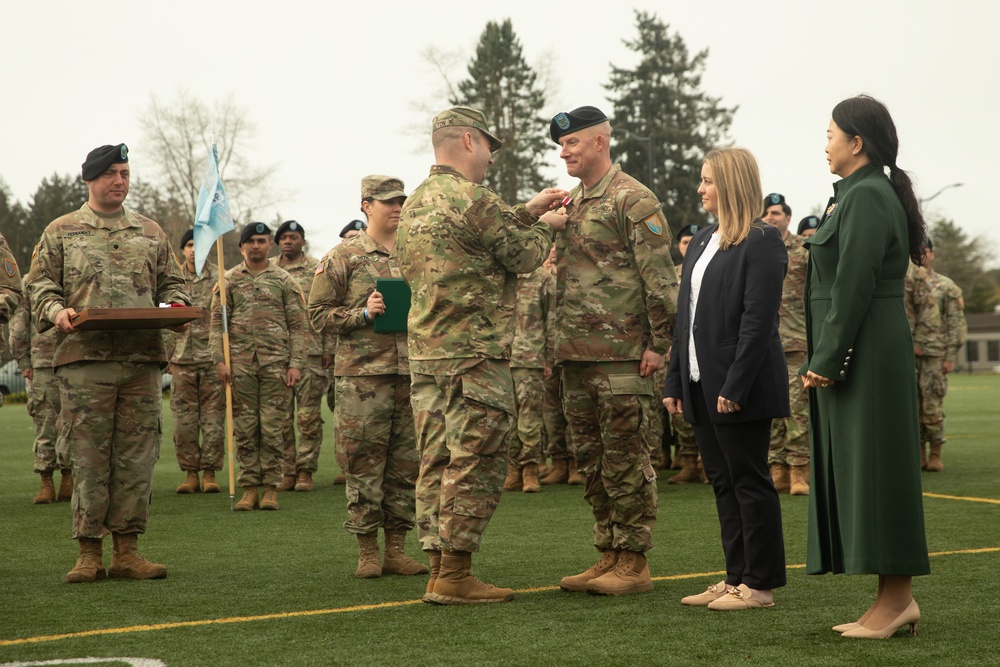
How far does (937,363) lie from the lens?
43.1ft

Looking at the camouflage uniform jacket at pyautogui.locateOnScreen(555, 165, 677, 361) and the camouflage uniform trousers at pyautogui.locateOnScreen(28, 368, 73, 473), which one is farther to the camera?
the camouflage uniform trousers at pyautogui.locateOnScreen(28, 368, 73, 473)

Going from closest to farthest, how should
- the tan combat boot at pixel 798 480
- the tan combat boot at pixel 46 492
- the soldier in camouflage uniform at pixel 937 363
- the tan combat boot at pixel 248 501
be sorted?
the tan combat boot at pixel 248 501 → the tan combat boot at pixel 798 480 → the tan combat boot at pixel 46 492 → the soldier in camouflage uniform at pixel 937 363

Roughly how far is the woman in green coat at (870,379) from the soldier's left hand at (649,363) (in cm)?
111

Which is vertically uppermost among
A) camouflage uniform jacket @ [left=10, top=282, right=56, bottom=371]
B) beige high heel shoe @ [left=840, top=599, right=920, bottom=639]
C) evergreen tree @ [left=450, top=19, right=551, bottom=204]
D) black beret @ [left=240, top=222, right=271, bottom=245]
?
evergreen tree @ [left=450, top=19, right=551, bottom=204]

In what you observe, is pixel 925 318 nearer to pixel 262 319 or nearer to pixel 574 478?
pixel 574 478

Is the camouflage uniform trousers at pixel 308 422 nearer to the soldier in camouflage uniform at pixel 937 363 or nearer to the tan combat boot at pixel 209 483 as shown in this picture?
the tan combat boot at pixel 209 483

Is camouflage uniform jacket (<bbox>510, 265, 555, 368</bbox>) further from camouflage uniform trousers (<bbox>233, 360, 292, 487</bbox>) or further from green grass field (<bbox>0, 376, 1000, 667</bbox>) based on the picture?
green grass field (<bbox>0, 376, 1000, 667</bbox>)

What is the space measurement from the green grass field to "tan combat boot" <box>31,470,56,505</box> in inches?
60.0

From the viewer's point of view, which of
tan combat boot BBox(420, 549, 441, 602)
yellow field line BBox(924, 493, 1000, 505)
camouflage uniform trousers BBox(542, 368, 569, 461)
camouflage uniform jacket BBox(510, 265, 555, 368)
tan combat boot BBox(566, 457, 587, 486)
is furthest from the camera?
camouflage uniform trousers BBox(542, 368, 569, 461)

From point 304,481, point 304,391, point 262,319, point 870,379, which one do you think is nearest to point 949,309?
point 304,391

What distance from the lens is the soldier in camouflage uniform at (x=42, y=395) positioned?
10977mm

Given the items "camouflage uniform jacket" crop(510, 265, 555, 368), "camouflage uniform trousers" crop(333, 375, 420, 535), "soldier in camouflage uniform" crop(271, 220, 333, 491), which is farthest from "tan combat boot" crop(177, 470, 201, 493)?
"camouflage uniform trousers" crop(333, 375, 420, 535)

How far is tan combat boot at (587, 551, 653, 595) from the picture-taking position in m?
5.84

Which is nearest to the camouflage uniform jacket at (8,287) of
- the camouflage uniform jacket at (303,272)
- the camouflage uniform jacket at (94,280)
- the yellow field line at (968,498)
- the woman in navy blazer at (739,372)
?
the camouflage uniform jacket at (94,280)
